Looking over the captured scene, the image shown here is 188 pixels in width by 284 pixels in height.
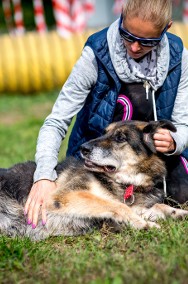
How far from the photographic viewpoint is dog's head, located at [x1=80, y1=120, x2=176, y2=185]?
14.0ft

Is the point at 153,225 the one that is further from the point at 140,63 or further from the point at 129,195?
the point at 140,63

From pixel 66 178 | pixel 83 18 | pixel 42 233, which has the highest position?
pixel 66 178

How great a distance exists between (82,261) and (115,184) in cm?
99

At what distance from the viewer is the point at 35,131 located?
9562mm

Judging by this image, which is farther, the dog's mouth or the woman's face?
the dog's mouth

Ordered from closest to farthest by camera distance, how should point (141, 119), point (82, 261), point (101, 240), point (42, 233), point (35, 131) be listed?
point (82, 261), point (101, 240), point (42, 233), point (141, 119), point (35, 131)

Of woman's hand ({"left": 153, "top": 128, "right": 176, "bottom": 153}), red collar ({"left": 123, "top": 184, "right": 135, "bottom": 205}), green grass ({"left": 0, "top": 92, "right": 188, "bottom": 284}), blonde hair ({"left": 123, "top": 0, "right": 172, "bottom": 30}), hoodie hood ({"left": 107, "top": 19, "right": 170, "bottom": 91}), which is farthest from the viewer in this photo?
hoodie hood ({"left": 107, "top": 19, "right": 170, "bottom": 91})

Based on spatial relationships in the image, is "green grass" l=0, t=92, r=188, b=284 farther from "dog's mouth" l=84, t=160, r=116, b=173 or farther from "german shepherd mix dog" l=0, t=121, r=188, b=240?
"dog's mouth" l=84, t=160, r=116, b=173

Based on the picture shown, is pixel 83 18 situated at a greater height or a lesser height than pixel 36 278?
lesser

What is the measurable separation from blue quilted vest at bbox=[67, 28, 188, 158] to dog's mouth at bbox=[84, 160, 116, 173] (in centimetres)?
51

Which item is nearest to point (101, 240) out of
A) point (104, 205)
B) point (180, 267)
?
point (104, 205)

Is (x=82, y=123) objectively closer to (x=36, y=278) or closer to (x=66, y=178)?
(x=66, y=178)

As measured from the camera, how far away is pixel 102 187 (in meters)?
4.25

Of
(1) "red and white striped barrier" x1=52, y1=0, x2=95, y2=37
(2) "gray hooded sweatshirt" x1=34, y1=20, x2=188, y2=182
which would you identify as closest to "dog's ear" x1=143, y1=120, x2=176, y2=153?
(2) "gray hooded sweatshirt" x1=34, y1=20, x2=188, y2=182
